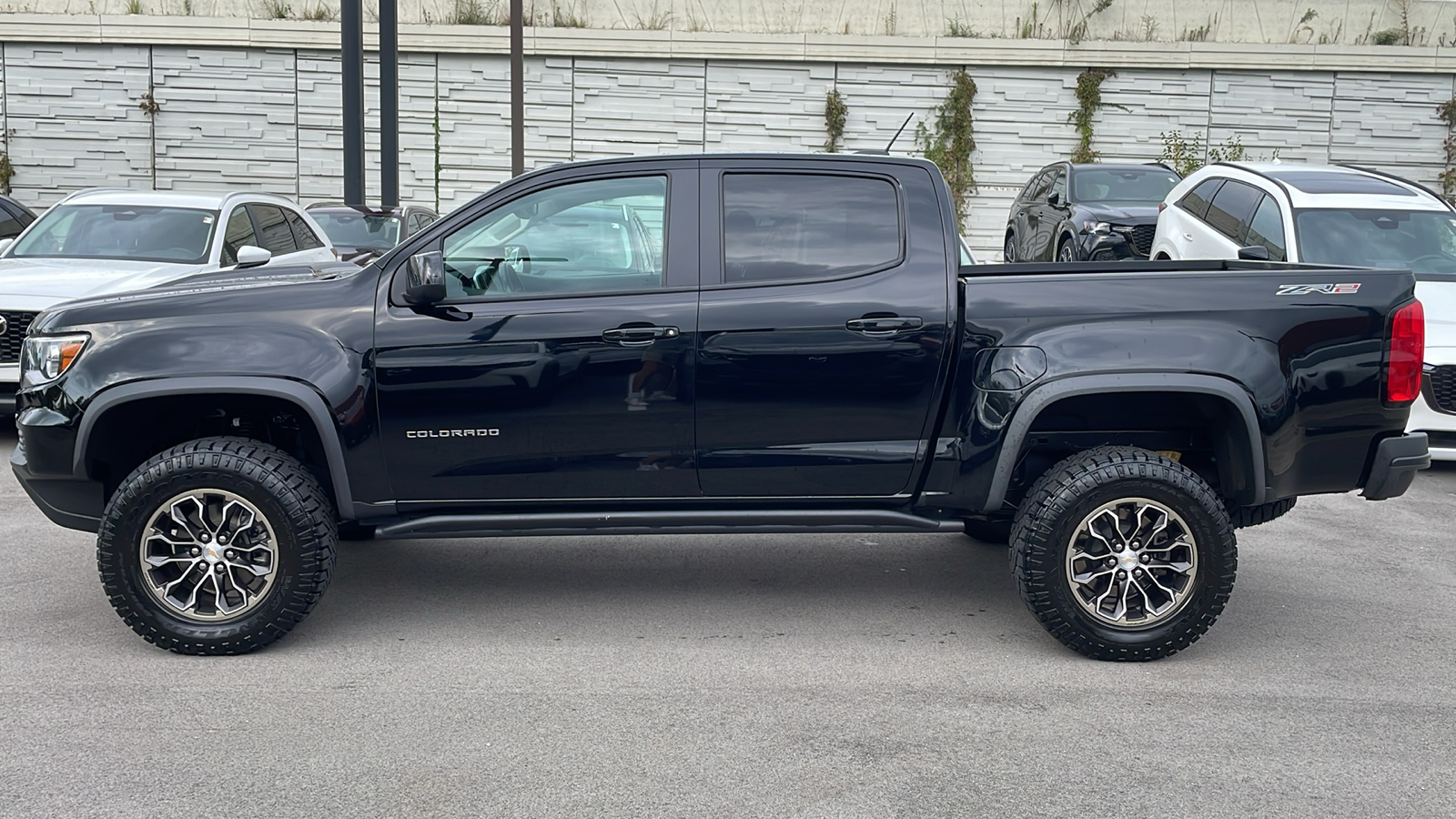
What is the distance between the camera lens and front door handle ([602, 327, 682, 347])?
15.8ft

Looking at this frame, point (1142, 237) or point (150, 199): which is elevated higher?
point (150, 199)

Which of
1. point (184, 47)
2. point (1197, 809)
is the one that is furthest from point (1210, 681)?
point (184, 47)

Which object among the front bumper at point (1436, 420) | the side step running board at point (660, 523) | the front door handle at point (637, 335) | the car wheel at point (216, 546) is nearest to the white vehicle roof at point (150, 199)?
the car wheel at point (216, 546)

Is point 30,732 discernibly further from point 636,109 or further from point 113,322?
point 636,109

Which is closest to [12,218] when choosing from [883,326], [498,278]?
[498,278]

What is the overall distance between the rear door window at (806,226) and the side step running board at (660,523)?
36.7 inches

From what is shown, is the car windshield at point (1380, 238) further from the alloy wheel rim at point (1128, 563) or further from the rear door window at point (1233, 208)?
the alloy wheel rim at point (1128, 563)

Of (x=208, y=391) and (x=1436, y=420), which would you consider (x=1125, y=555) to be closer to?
(x=208, y=391)

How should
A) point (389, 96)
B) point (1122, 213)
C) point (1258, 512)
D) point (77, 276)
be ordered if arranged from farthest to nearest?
point (389, 96)
point (1122, 213)
point (77, 276)
point (1258, 512)

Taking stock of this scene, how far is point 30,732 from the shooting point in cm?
405

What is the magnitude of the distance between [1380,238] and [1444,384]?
2.00m

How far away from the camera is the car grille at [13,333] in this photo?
8.23 metres

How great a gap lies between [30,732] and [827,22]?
1947 cm

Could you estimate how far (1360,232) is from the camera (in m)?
9.54
